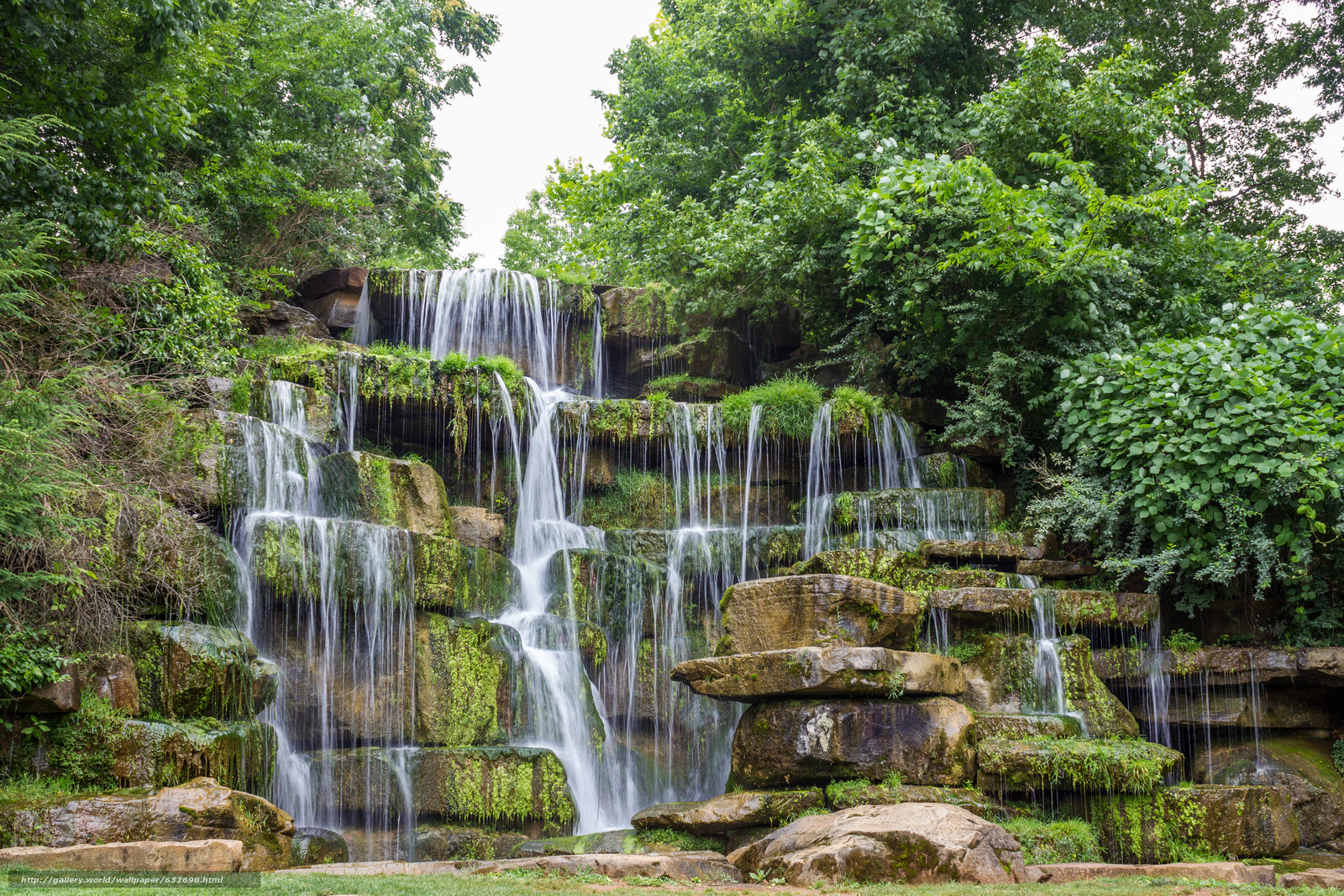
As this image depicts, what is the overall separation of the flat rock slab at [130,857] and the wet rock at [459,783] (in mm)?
3952

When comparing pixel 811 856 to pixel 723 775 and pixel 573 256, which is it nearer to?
pixel 723 775

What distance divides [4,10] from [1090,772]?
14.1m

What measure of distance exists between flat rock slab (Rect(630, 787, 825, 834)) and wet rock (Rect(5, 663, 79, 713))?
5612 mm

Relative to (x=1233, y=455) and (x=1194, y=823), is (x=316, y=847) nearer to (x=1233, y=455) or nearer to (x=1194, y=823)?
(x=1194, y=823)

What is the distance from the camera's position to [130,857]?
6551 millimetres

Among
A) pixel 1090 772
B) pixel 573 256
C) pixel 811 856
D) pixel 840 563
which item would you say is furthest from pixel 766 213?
pixel 573 256

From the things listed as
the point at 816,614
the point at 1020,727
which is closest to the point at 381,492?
the point at 816,614

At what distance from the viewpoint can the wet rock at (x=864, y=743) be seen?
33.1ft

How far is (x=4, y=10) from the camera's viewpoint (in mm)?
10562

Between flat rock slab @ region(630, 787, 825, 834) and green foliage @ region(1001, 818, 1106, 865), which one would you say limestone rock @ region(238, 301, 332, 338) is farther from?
green foliage @ region(1001, 818, 1106, 865)

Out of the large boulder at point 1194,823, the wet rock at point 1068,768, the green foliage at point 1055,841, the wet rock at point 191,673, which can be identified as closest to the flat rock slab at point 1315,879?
the large boulder at point 1194,823

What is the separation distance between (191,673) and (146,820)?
212cm

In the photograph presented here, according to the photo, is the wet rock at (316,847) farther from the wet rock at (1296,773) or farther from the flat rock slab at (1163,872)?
the wet rock at (1296,773)

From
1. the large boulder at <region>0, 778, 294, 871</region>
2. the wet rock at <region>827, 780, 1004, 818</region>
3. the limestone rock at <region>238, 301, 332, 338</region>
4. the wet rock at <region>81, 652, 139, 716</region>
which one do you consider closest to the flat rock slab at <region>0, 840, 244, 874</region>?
the large boulder at <region>0, 778, 294, 871</region>
